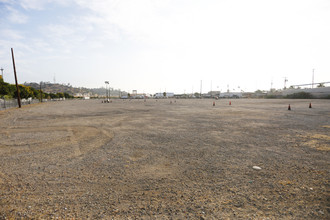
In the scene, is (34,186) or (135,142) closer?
(34,186)

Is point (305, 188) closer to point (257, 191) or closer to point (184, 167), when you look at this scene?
point (257, 191)

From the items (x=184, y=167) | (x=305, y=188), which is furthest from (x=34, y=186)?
(x=305, y=188)

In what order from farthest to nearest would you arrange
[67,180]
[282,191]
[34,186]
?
[67,180] → [34,186] → [282,191]

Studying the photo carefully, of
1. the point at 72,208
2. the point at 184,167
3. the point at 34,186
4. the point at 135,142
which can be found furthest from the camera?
the point at 135,142

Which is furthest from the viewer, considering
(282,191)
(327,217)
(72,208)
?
(282,191)

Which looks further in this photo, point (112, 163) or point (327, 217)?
point (112, 163)

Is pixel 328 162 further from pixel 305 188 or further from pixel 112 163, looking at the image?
pixel 112 163

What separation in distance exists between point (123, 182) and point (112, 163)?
1.16 metres

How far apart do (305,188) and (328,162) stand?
6.89 feet

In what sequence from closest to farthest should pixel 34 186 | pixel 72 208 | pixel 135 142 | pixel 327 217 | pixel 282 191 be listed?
pixel 327 217, pixel 72 208, pixel 282 191, pixel 34 186, pixel 135 142

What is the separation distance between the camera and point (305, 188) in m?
3.30

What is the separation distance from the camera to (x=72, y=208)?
9.07 ft

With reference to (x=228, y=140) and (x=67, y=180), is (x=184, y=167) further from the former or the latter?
(x=228, y=140)

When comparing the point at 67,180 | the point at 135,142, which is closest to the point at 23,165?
the point at 67,180
